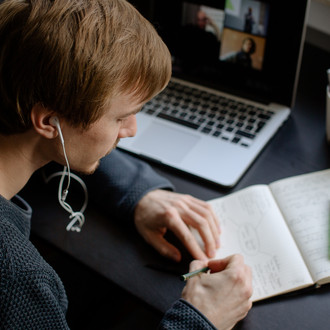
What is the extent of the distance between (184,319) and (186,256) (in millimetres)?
162

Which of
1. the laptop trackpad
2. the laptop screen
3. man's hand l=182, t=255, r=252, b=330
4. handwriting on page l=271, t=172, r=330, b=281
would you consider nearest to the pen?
man's hand l=182, t=255, r=252, b=330

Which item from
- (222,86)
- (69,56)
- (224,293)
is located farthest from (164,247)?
(222,86)

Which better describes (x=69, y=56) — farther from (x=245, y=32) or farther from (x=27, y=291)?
(x=245, y=32)

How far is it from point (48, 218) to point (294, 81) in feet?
2.09

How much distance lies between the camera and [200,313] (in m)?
0.75

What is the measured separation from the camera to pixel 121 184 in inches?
39.2

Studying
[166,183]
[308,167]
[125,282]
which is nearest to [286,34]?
[308,167]

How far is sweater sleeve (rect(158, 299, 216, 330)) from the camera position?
74 cm

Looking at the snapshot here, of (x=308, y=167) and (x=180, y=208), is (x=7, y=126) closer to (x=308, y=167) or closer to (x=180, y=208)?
(x=180, y=208)

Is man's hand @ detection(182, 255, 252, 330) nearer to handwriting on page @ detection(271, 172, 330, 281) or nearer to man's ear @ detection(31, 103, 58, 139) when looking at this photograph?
handwriting on page @ detection(271, 172, 330, 281)

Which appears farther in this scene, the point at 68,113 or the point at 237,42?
the point at 237,42

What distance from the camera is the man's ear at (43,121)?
0.69 m

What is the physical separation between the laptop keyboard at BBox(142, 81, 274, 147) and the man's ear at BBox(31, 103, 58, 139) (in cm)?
48

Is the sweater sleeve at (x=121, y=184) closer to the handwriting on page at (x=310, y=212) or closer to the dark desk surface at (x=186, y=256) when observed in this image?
the dark desk surface at (x=186, y=256)
